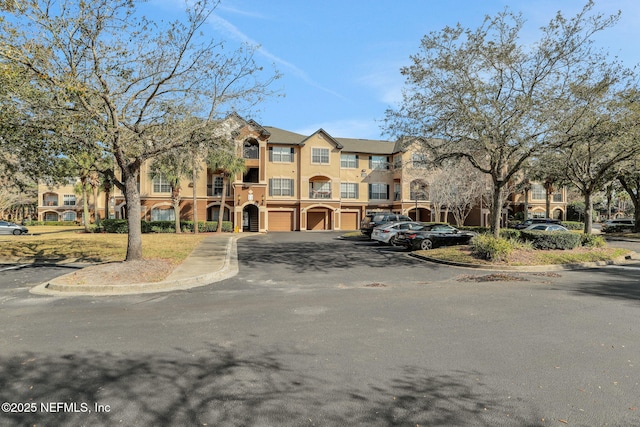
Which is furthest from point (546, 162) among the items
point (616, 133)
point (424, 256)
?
point (424, 256)

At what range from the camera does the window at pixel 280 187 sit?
137 feet

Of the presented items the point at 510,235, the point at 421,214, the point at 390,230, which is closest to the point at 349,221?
the point at 421,214

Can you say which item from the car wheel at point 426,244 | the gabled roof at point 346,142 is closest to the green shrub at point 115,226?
the gabled roof at point 346,142

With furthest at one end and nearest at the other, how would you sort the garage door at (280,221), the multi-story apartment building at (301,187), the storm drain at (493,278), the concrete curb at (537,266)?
the garage door at (280,221) < the multi-story apartment building at (301,187) < the concrete curb at (537,266) < the storm drain at (493,278)

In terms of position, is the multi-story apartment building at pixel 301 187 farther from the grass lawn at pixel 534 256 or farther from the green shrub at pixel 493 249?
the green shrub at pixel 493 249

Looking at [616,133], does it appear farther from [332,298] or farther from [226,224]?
[226,224]

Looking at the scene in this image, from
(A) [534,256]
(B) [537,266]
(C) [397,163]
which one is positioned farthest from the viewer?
(C) [397,163]

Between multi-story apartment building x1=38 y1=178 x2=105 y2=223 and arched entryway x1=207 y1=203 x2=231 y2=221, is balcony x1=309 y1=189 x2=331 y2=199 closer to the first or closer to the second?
arched entryway x1=207 y1=203 x2=231 y2=221

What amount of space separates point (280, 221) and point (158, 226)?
13.0 metres

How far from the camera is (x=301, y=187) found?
42281 mm

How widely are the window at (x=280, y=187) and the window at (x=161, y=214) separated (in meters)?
10.6

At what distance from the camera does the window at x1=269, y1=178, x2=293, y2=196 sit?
41.6m

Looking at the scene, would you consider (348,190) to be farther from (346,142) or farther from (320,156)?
(346,142)

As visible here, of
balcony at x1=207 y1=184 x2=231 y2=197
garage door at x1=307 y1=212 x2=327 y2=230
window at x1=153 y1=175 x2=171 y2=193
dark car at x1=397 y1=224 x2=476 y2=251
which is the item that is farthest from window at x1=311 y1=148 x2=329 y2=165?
dark car at x1=397 y1=224 x2=476 y2=251
